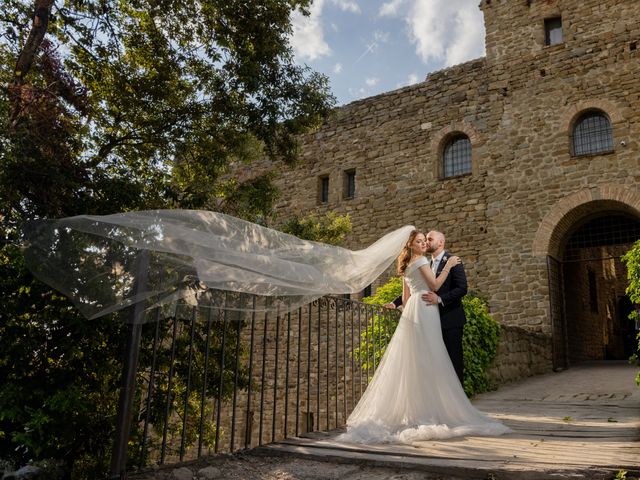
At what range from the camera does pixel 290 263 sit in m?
3.62

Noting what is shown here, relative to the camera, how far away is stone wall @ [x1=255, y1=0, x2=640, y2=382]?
34.8 ft

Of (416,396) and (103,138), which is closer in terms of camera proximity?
(416,396)

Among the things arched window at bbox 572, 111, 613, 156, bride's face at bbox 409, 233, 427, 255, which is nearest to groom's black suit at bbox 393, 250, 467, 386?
bride's face at bbox 409, 233, 427, 255

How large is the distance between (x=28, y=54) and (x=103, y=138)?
1090 mm

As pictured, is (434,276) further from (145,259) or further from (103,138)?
(103,138)

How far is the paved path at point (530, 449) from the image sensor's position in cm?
278

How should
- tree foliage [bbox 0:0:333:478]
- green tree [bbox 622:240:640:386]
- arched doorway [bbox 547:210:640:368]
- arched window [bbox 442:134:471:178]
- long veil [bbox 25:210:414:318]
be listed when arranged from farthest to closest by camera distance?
1. arched window [bbox 442:134:471:178]
2. arched doorway [bbox 547:210:640:368]
3. green tree [bbox 622:240:640:386]
4. tree foliage [bbox 0:0:333:478]
5. long veil [bbox 25:210:414:318]

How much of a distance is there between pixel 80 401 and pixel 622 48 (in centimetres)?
1166

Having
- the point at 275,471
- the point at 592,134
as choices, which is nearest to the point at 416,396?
the point at 275,471

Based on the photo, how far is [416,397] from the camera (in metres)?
4.30

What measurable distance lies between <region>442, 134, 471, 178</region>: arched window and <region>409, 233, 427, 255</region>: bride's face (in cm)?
804

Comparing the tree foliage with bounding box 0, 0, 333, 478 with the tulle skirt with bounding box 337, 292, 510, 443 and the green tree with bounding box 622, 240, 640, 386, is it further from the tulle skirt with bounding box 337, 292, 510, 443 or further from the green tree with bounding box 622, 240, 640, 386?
the green tree with bounding box 622, 240, 640, 386

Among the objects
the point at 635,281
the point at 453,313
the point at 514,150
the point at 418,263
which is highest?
the point at 514,150

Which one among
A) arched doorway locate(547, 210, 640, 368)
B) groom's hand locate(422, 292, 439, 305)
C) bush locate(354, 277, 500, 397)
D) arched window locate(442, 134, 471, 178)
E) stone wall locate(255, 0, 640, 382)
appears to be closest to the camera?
groom's hand locate(422, 292, 439, 305)
